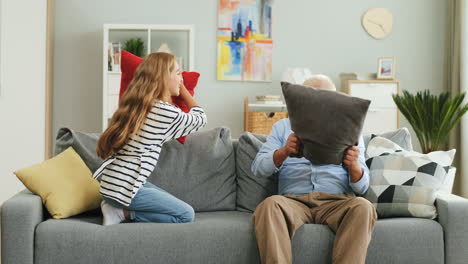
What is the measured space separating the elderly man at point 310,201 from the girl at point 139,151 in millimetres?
397

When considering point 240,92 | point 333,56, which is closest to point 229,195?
point 240,92

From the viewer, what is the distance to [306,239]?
2.18 metres

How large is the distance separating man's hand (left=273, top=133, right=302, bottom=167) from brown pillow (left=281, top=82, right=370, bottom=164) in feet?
0.14

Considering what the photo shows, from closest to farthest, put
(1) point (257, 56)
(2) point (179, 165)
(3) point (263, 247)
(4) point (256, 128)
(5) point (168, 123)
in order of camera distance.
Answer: (3) point (263, 247) < (5) point (168, 123) < (2) point (179, 165) < (4) point (256, 128) < (1) point (257, 56)

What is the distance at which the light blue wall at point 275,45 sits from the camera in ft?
17.3

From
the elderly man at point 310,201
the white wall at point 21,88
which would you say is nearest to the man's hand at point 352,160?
the elderly man at point 310,201

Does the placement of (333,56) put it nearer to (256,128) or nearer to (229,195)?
(256,128)

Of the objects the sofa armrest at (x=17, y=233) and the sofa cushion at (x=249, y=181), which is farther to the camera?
the sofa cushion at (x=249, y=181)

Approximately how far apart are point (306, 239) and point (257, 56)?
11.3 ft

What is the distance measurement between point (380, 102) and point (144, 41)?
7.63ft

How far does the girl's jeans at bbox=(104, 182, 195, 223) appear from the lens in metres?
2.29

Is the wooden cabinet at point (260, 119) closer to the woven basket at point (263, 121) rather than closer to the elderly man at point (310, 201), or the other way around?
the woven basket at point (263, 121)

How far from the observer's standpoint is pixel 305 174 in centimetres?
248

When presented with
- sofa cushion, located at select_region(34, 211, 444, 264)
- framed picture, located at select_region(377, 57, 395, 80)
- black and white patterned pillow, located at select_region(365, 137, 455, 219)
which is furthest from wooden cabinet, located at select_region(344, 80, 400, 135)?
sofa cushion, located at select_region(34, 211, 444, 264)
